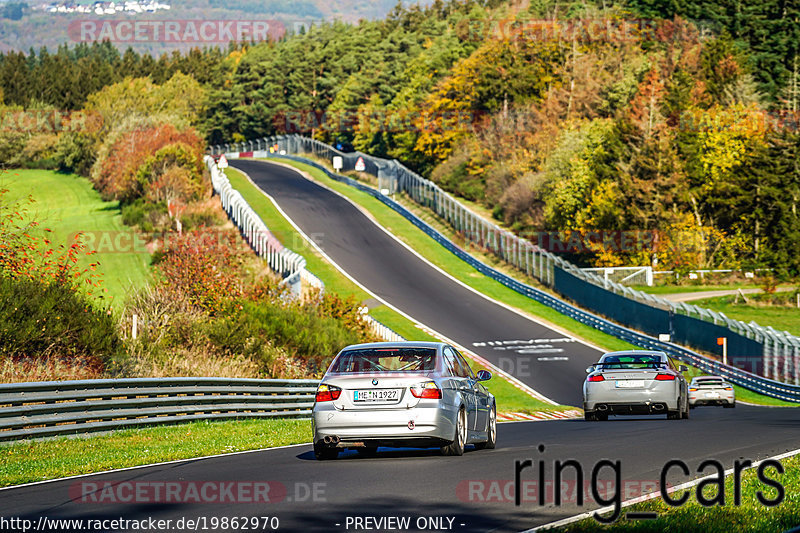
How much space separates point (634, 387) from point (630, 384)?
10 cm

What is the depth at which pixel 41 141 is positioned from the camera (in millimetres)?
136250

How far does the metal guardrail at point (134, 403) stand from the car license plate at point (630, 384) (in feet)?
24.8

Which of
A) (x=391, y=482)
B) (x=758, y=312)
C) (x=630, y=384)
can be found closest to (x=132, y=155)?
(x=758, y=312)

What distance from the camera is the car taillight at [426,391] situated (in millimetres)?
13727

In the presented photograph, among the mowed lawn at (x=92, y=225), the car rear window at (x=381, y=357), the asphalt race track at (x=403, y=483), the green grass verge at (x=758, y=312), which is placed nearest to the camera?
Result: the asphalt race track at (x=403, y=483)

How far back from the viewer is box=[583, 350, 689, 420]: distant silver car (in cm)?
2217

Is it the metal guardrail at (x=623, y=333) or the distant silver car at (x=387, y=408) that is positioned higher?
the distant silver car at (x=387, y=408)

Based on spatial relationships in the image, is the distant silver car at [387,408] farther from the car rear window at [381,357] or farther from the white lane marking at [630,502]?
the white lane marking at [630,502]

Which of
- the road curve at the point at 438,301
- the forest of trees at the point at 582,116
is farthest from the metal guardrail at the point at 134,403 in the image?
the forest of trees at the point at 582,116

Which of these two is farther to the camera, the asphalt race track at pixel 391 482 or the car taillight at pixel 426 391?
the car taillight at pixel 426 391

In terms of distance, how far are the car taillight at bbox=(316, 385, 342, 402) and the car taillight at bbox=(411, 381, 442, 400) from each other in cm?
97

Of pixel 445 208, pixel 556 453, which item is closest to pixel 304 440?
pixel 556 453

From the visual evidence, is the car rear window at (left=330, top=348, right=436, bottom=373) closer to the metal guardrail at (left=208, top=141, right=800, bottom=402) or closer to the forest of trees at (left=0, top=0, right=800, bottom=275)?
the metal guardrail at (left=208, top=141, right=800, bottom=402)

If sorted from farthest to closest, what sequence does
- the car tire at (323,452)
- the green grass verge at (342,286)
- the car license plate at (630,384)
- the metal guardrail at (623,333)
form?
the metal guardrail at (623,333)
the green grass verge at (342,286)
the car license plate at (630,384)
the car tire at (323,452)
